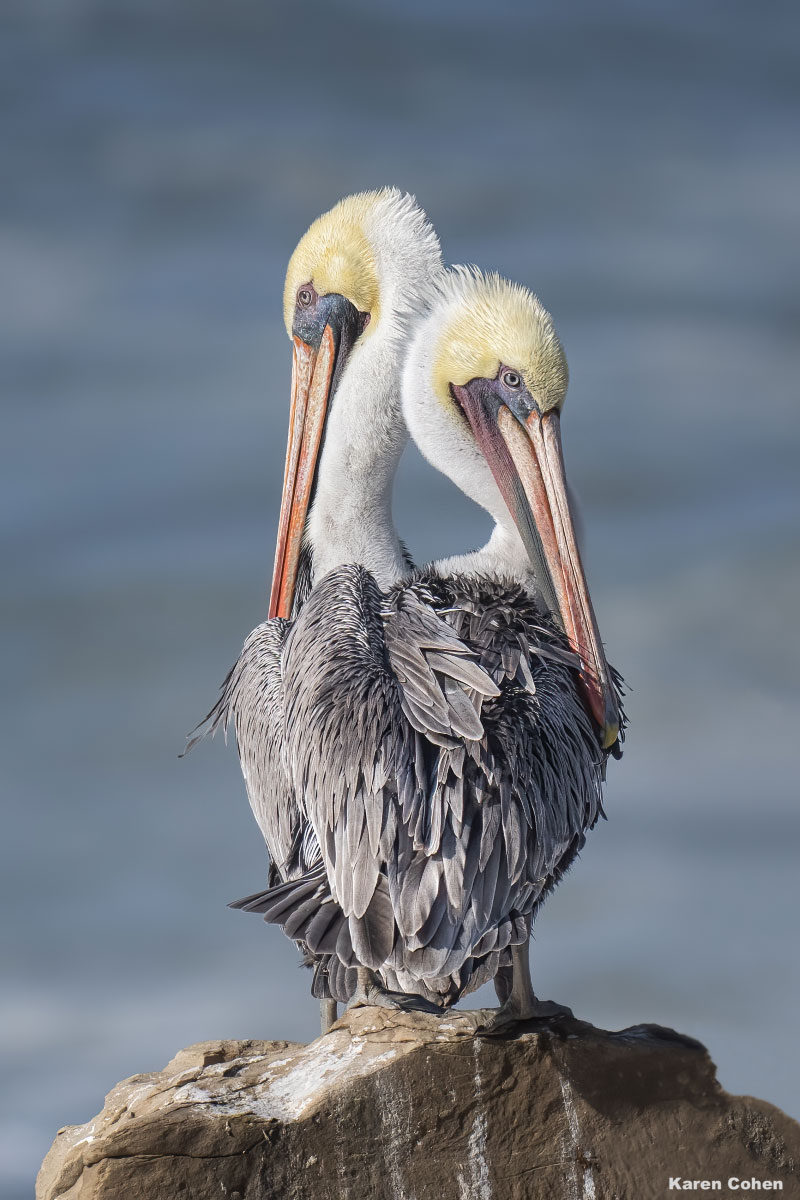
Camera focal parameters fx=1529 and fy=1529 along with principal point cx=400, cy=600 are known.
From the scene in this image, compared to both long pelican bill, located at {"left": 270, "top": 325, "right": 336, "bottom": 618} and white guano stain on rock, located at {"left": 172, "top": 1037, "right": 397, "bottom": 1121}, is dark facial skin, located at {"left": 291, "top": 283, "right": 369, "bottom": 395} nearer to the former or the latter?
long pelican bill, located at {"left": 270, "top": 325, "right": 336, "bottom": 618}

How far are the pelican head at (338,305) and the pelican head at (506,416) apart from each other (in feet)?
2.62

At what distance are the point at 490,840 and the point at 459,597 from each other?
47.2 inches

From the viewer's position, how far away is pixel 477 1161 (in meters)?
5.18

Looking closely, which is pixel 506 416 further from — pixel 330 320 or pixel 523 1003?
pixel 523 1003

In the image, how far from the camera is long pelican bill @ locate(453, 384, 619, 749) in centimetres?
605

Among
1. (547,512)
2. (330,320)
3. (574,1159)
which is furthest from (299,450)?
(574,1159)

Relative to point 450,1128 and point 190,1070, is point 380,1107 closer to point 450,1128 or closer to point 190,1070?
point 450,1128

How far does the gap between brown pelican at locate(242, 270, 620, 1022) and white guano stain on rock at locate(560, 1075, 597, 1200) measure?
1.23ft

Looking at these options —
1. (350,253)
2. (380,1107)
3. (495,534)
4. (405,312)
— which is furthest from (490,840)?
(350,253)

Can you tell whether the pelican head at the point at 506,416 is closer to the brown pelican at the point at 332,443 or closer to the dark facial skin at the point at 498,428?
the dark facial skin at the point at 498,428

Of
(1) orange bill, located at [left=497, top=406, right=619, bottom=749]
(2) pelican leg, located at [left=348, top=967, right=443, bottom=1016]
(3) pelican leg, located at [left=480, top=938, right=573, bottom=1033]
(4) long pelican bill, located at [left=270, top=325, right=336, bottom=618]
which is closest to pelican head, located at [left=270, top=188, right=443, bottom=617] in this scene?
(4) long pelican bill, located at [left=270, top=325, right=336, bottom=618]

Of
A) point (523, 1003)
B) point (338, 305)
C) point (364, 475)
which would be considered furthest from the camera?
point (338, 305)

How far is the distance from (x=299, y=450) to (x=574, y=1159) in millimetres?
4103

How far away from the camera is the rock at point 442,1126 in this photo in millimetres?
5074
